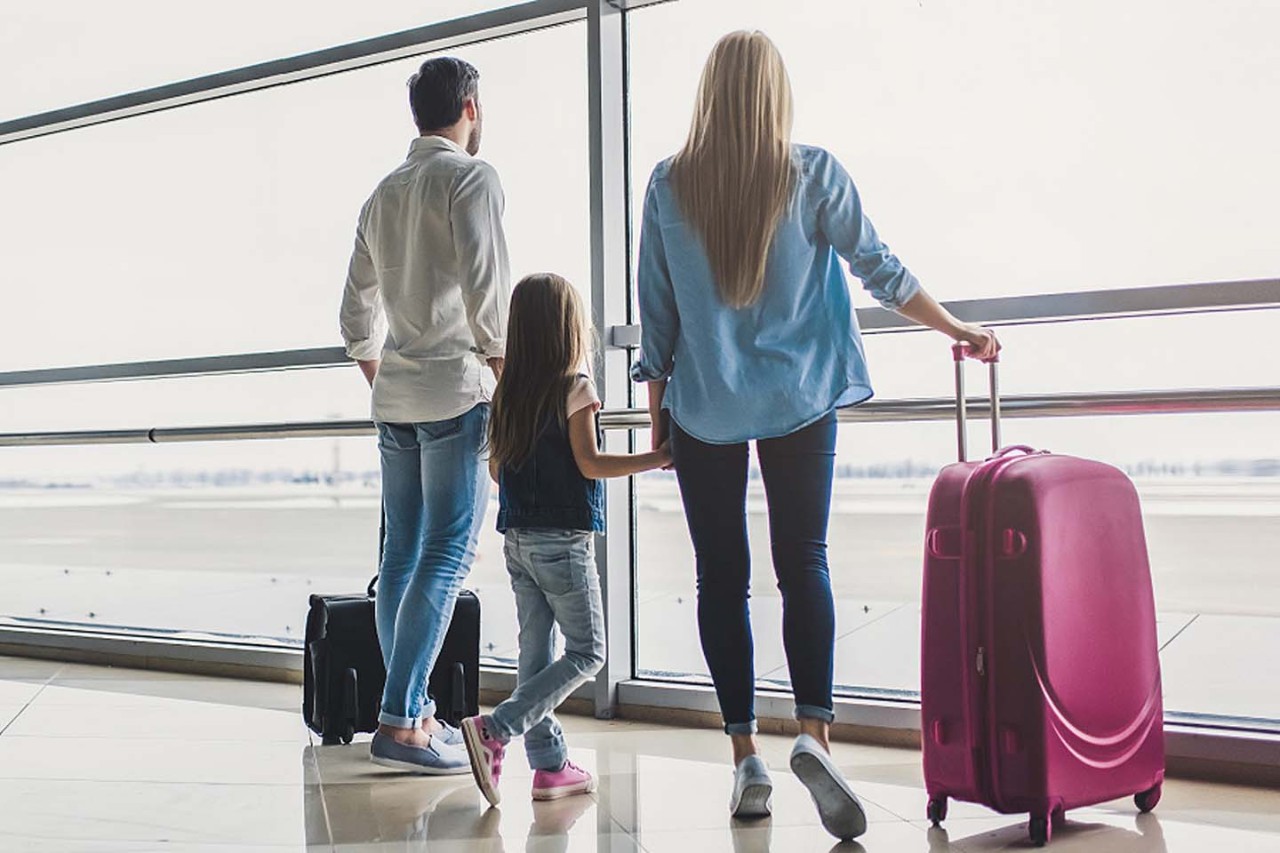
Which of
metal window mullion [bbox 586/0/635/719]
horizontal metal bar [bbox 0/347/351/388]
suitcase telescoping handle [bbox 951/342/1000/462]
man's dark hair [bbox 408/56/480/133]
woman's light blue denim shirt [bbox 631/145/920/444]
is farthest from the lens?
horizontal metal bar [bbox 0/347/351/388]

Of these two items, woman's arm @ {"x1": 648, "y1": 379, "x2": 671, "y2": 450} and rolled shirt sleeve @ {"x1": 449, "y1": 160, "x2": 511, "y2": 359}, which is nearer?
woman's arm @ {"x1": 648, "y1": 379, "x2": 671, "y2": 450}

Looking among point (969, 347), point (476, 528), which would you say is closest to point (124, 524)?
point (476, 528)

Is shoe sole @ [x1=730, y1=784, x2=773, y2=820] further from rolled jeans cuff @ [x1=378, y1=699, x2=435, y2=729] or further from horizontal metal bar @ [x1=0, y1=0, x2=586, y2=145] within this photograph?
horizontal metal bar @ [x1=0, y1=0, x2=586, y2=145]

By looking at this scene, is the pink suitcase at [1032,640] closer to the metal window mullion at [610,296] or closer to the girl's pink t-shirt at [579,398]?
the girl's pink t-shirt at [579,398]

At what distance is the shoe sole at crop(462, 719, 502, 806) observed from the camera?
2051 mm

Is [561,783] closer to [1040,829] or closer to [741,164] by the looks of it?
[1040,829]

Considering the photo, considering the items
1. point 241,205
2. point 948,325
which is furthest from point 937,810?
point 241,205

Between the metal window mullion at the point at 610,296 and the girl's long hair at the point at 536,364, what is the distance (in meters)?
0.69

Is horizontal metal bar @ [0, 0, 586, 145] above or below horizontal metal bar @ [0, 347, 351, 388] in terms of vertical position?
above

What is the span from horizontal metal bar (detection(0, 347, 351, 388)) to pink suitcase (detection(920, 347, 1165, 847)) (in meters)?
1.91

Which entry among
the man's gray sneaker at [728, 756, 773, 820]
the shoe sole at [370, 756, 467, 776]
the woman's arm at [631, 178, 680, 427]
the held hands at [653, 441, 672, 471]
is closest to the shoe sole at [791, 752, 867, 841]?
the man's gray sneaker at [728, 756, 773, 820]

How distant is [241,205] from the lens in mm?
3789

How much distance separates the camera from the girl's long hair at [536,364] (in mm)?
2105

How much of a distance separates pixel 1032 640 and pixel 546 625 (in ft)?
2.74
